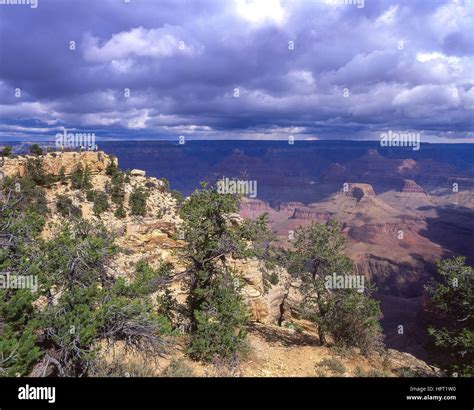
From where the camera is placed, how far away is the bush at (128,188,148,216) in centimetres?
2752

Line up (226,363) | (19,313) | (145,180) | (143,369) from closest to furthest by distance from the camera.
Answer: (19,313) → (143,369) → (226,363) → (145,180)

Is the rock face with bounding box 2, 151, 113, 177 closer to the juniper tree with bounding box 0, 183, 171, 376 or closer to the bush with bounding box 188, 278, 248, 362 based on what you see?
the juniper tree with bounding box 0, 183, 171, 376

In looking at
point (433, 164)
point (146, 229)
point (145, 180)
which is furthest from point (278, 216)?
point (146, 229)

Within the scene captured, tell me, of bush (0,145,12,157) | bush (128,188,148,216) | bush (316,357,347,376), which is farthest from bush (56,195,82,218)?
bush (316,357,347,376)

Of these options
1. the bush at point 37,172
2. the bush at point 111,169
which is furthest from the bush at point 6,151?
the bush at point 111,169

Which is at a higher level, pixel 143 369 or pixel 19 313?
pixel 19 313

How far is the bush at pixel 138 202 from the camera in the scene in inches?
1083

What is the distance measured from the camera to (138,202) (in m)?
28.1

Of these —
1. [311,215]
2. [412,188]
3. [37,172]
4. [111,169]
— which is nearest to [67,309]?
[37,172]

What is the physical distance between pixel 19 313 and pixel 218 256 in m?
6.14

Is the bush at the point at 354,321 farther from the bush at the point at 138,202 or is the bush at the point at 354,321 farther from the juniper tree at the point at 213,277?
the bush at the point at 138,202

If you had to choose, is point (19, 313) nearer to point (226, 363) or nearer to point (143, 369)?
point (143, 369)
